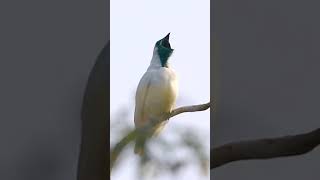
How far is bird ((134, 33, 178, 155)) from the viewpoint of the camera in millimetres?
8859

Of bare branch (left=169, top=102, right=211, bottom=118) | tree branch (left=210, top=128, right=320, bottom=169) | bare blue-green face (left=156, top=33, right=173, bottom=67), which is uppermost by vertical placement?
bare blue-green face (left=156, top=33, right=173, bottom=67)

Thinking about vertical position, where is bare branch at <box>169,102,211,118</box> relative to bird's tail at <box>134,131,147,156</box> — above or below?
above

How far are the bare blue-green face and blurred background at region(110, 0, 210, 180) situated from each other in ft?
0.10

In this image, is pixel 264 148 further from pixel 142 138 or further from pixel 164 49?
pixel 164 49

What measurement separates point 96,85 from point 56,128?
393 mm

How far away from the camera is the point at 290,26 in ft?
29.2

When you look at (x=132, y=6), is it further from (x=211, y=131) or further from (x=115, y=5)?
(x=211, y=131)

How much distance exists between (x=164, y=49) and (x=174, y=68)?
14cm

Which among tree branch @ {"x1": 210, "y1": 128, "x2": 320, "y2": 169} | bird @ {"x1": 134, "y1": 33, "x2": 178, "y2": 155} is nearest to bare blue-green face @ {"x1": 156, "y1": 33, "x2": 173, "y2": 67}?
bird @ {"x1": 134, "y1": 33, "x2": 178, "y2": 155}

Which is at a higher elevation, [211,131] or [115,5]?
[115,5]

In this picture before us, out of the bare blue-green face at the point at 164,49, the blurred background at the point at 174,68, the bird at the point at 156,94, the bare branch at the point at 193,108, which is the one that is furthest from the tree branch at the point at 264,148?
the bare blue-green face at the point at 164,49

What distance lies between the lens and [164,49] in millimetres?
8867

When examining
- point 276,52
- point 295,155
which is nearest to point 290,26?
point 276,52

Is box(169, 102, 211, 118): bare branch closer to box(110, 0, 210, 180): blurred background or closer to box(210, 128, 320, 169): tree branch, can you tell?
box(110, 0, 210, 180): blurred background
